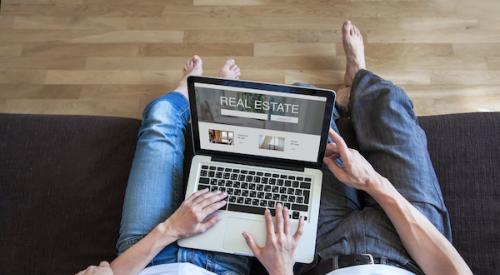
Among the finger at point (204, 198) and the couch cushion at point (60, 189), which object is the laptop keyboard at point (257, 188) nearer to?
the finger at point (204, 198)

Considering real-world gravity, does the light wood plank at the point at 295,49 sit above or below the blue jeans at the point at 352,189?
above

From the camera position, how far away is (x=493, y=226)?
3.80 ft

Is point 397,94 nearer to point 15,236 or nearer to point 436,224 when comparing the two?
point 436,224

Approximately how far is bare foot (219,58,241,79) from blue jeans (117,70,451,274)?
14.7 inches

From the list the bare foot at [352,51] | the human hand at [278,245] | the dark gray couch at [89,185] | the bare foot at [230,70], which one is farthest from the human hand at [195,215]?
the bare foot at [352,51]

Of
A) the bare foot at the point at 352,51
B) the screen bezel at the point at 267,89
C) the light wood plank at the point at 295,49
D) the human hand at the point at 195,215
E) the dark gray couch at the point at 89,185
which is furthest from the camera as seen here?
the light wood plank at the point at 295,49

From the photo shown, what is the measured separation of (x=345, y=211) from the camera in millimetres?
1161

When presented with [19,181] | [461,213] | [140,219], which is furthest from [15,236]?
[461,213]

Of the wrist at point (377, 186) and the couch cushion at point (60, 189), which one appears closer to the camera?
the wrist at point (377, 186)

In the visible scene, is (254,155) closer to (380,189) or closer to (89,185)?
(380,189)

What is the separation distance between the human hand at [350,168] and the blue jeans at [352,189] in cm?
8

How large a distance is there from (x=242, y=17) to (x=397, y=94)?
2.60 ft

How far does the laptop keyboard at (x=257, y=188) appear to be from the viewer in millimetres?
1111

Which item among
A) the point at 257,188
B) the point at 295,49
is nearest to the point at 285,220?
the point at 257,188
